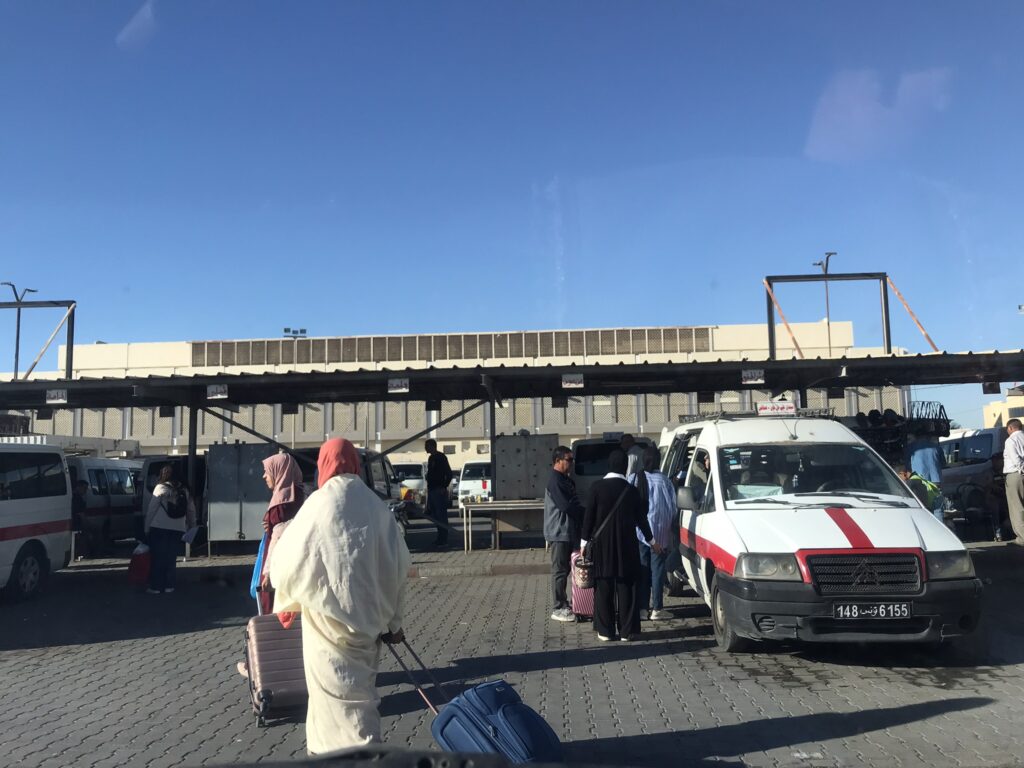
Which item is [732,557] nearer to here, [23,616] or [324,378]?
[23,616]

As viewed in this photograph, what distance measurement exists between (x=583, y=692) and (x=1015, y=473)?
376 inches

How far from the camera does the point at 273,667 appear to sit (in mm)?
5754

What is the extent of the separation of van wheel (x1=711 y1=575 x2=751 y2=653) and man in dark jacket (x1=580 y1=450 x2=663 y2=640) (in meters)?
0.74

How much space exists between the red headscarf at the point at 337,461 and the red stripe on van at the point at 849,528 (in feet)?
14.6

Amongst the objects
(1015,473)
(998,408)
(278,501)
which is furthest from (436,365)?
(278,501)

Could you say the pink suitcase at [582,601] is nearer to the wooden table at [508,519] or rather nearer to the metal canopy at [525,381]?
the metal canopy at [525,381]

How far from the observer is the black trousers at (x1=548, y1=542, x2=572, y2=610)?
30.9 feet

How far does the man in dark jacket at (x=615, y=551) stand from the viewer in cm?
800

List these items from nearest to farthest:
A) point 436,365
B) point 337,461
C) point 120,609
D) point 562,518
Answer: point 337,461 → point 562,518 → point 120,609 → point 436,365

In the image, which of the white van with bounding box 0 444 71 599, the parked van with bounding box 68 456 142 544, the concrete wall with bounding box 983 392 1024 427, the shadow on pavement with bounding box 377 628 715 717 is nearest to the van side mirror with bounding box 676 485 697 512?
the shadow on pavement with bounding box 377 628 715 717

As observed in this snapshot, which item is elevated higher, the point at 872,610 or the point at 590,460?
the point at 590,460

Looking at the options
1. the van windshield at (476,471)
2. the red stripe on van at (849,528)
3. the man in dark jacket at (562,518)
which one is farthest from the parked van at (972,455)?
the van windshield at (476,471)

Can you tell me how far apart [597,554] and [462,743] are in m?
4.21

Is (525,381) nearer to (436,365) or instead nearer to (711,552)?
(711,552)
